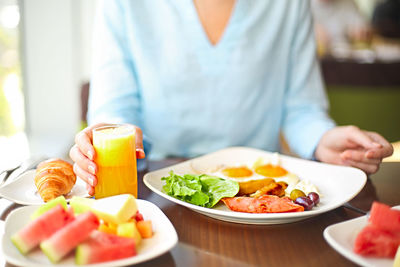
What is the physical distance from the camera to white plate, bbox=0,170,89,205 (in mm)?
1025

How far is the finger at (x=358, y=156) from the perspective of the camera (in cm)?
124

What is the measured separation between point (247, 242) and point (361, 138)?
0.57m

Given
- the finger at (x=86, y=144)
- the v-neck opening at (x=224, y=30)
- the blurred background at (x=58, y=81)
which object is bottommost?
the blurred background at (x=58, y=81)

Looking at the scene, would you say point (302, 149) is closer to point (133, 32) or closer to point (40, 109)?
point (133, 32)

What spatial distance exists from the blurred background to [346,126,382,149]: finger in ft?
7.00

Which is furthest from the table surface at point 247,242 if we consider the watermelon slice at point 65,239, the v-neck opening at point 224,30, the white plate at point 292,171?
the v-neck opening at point 224,30

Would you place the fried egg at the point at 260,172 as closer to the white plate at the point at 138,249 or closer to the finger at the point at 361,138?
the finger at the point at 361,138

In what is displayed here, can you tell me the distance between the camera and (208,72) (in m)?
1.68

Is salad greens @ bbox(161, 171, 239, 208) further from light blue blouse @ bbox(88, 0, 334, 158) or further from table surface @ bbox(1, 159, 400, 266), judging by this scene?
light blue blouse @ bbox(88, 0, 334, 158)

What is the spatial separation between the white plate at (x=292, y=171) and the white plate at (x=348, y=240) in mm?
78

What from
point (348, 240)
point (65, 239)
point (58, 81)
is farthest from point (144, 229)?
point (58, 81)

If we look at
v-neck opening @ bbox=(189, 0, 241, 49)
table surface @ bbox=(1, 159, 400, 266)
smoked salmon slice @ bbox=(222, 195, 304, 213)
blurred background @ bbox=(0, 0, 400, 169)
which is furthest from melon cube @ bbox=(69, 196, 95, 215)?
blurred background @ bbox=(0, 0, 400, 169)

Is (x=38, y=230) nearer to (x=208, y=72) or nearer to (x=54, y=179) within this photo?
(x=54, y=179)

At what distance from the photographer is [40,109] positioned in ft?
13.0
